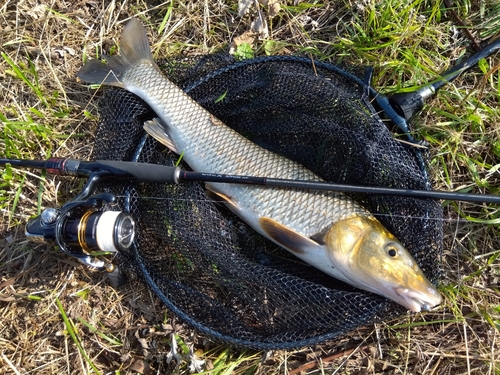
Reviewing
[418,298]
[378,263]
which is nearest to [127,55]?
[378,263]

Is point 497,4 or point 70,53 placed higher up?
point 70,53

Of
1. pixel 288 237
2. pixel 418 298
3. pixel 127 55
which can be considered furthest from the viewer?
pixel 127 55

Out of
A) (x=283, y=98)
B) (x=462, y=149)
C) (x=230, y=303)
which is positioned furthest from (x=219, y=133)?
(x=462, y=149)

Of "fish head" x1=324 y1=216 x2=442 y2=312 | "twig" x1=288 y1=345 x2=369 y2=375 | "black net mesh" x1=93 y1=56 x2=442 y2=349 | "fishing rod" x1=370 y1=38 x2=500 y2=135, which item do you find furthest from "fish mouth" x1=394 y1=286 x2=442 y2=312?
"fishing rod" x1=370 y1=38 x2=500 y2=135

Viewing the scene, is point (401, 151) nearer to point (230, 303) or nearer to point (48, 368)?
point (230, 303)

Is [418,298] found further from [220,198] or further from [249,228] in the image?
[220,198]

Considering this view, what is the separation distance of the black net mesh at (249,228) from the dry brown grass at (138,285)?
0.24 m

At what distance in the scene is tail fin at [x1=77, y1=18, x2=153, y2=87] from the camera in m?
2.30

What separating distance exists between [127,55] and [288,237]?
1.28 metres

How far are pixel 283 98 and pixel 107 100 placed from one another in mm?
921

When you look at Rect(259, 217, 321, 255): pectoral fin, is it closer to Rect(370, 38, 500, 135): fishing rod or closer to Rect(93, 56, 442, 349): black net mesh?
Rect(93, 56, 442, 349): black net mesh

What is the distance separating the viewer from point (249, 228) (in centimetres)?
222

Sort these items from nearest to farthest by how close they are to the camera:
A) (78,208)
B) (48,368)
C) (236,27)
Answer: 1. (78,208)
2. (48,368)
3. (236,27)

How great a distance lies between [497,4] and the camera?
7.70ft
